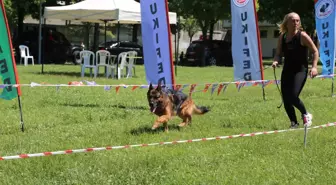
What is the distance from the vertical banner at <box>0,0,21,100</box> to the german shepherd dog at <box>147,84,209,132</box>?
6.94 ft

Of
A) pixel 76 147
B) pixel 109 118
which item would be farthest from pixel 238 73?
pixel 76 147

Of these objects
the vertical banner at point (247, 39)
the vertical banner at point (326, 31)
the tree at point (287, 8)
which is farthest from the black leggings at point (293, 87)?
the tree at point (287, 8)

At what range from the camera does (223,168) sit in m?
5.44

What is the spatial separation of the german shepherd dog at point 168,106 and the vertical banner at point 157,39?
135 cm

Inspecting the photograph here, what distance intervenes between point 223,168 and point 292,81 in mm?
2483

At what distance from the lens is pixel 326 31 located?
12.6 metres

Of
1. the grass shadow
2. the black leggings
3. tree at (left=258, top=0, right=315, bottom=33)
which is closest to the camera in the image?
the black leggings

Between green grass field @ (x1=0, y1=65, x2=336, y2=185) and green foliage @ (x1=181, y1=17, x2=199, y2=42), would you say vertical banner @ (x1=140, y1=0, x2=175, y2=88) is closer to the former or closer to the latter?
green grass field @ (x1=0, y1=65, x2=336, y2=185)

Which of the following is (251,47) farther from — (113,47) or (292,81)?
(113,47)

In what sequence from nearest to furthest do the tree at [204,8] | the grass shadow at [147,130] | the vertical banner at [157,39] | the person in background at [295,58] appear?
the person in background at [295,58] < the grass shadow at [147,130] < the vertical banner at [157,39] < the tree at [204,8]

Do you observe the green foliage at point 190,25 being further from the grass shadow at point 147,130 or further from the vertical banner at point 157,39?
the grass shadow at point 147,130

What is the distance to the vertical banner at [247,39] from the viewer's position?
11.4m

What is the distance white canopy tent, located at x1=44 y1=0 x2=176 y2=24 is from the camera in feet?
56.4

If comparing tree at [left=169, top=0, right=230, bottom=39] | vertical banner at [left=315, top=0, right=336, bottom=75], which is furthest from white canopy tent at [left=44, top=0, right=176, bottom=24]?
tree at [left=169, top=0, right=230, bottom=39]
